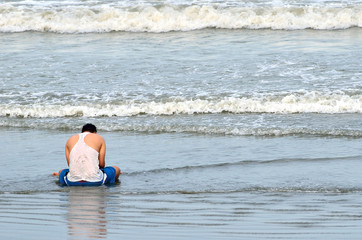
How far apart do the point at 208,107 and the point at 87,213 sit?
19.5ft

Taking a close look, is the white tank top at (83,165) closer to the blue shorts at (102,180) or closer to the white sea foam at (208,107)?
the blue shorts at (102,180)

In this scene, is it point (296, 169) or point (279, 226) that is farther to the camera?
point (296, 169)

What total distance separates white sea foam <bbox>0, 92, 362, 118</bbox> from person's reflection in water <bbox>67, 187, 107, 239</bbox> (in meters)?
4.54

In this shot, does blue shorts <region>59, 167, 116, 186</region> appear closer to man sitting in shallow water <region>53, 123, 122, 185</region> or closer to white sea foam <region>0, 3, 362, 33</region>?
man sitting in shallow water <region>53, 123, 122, 185</region>

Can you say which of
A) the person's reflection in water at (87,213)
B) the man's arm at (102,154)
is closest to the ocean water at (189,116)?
the person's reflection in water at (87,213)

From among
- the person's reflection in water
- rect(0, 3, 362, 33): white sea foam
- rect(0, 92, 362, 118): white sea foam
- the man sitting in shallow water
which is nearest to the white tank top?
the man sitting in shallow water

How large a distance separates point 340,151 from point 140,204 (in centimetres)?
343

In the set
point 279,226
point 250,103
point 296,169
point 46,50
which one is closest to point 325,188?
point 296,169

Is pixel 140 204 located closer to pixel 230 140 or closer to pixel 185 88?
pixel 230 140

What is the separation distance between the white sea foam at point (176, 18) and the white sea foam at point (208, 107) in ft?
27.6

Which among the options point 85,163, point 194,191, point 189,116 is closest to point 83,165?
point 85,163

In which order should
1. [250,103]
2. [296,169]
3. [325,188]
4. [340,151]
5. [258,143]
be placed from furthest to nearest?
[250,103] < [258,143] < [340,151] < [296,169] < [325,188]

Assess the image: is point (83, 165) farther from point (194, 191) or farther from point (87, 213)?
point (87, 213)

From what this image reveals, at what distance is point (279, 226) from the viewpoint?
5707mm
